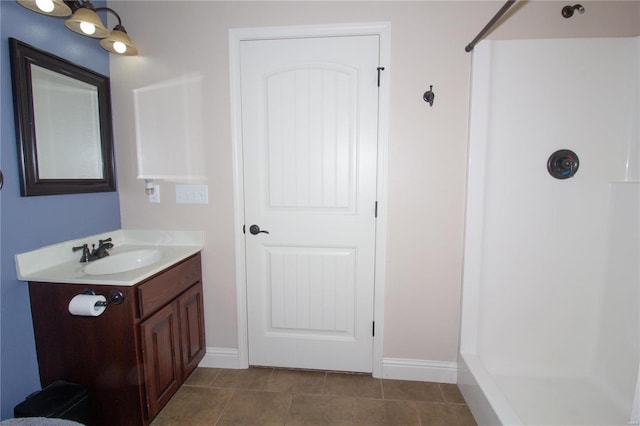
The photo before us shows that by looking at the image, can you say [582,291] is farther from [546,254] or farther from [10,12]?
[10,12]

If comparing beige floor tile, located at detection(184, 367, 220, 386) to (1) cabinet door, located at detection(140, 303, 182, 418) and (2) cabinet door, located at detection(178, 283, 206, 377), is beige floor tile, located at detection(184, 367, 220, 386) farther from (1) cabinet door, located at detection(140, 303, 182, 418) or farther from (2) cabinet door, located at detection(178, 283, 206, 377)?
(1) cabinet door, located at detection(140, 303, 182, 418)

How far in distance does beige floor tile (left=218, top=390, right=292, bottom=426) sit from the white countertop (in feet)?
3.00

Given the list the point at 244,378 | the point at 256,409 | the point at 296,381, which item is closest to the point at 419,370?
the point at 296,381

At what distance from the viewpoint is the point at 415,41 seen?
1675mm

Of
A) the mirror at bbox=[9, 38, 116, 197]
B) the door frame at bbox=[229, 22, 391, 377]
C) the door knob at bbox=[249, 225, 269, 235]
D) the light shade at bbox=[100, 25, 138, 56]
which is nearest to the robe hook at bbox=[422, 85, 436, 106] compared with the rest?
the door frame at bbox=[229, 22, 391, 377]

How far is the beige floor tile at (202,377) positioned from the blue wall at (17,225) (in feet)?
2.52

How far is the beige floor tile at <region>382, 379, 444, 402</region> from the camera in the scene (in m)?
1.71

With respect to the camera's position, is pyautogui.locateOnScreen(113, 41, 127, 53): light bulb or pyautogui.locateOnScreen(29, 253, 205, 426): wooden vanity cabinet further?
pyautogui.locateOnScreen(113, 41, 127, 53): light bulb

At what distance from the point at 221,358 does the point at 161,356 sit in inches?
23.9

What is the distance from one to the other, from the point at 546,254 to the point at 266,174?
182 centimetres

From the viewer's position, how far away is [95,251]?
159 cm

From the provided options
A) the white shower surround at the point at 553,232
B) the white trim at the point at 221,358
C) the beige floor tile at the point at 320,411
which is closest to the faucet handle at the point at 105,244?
the white trim at the point at 221,358

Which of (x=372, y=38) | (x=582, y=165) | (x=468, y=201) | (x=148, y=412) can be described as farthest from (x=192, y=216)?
(x=582, y=165)

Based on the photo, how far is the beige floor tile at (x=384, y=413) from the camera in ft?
5.03
